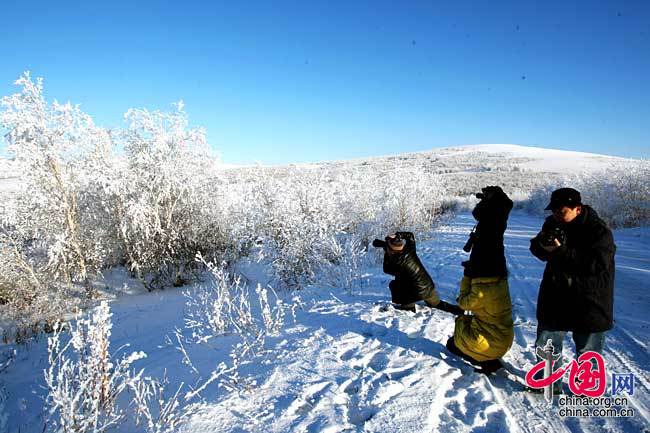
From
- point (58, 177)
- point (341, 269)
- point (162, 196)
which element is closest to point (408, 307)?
point (341, 269)

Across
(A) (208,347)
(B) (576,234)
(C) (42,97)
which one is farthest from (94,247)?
(B) (576,234)

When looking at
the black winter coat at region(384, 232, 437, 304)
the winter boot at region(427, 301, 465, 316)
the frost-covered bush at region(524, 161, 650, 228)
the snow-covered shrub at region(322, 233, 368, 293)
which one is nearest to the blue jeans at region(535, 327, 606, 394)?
the winter boot at region(427, 301, 465, 316)

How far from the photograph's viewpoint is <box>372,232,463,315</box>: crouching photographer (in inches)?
161

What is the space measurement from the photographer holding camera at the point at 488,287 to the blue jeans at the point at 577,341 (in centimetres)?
26

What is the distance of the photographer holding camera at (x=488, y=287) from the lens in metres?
2.88

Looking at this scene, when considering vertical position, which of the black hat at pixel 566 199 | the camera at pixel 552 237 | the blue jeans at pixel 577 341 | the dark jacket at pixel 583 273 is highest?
the black hat at pixel 566 199

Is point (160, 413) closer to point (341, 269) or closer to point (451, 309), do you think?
point (451, 309)

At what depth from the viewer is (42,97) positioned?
8445 mm

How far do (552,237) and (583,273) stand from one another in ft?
1.61

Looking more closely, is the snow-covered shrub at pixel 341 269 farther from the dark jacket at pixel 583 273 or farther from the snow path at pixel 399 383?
the dark jacket at pixel 583 273

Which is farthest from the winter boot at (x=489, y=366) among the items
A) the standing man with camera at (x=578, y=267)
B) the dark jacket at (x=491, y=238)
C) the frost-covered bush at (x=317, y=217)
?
the frost-covered bush at (x=317, y=217)

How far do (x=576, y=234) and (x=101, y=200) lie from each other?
11540 millimetres

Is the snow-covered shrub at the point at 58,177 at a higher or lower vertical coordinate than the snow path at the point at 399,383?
higher

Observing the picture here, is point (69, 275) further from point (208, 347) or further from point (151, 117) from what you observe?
point (208, 347)
